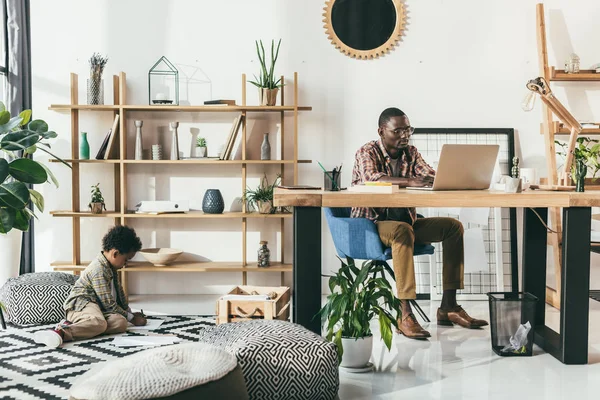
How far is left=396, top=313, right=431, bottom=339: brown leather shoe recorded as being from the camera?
12.4ft

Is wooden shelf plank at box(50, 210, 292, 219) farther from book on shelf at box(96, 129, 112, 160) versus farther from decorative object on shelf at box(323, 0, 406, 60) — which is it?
decorative object on shelf at box(323, 0, 406, 60)

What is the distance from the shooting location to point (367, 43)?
16.8 feet

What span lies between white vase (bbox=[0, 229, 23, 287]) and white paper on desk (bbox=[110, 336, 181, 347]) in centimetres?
107

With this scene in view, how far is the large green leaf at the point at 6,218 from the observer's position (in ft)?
12.2

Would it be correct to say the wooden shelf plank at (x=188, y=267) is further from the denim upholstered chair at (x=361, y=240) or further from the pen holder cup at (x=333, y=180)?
the pen holder cup at (x=333, y=180)

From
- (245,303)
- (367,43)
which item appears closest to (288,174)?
(367,43)

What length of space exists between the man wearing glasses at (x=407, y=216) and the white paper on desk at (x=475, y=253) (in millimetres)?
957

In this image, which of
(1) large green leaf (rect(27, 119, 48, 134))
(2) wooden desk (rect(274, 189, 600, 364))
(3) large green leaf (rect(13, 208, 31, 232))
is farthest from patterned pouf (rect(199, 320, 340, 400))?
(1) large green leaf (rect(27, 119, 48, 134))

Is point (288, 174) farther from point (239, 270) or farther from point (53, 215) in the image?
point (53, 215)

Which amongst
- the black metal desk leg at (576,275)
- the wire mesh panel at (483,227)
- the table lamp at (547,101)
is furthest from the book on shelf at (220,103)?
the black metal desk leg at (576,275)

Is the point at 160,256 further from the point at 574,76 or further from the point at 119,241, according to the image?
the point at 574,76

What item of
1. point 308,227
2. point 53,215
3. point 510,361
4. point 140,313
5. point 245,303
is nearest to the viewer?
point 308,227

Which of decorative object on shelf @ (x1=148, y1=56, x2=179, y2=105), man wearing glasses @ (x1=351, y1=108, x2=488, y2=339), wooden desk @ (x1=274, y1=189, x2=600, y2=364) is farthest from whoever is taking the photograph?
decorative object on shelf @ (x1=148, y1=56, x2=179, y2=105)

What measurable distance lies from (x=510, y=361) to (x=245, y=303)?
144 centimetres
